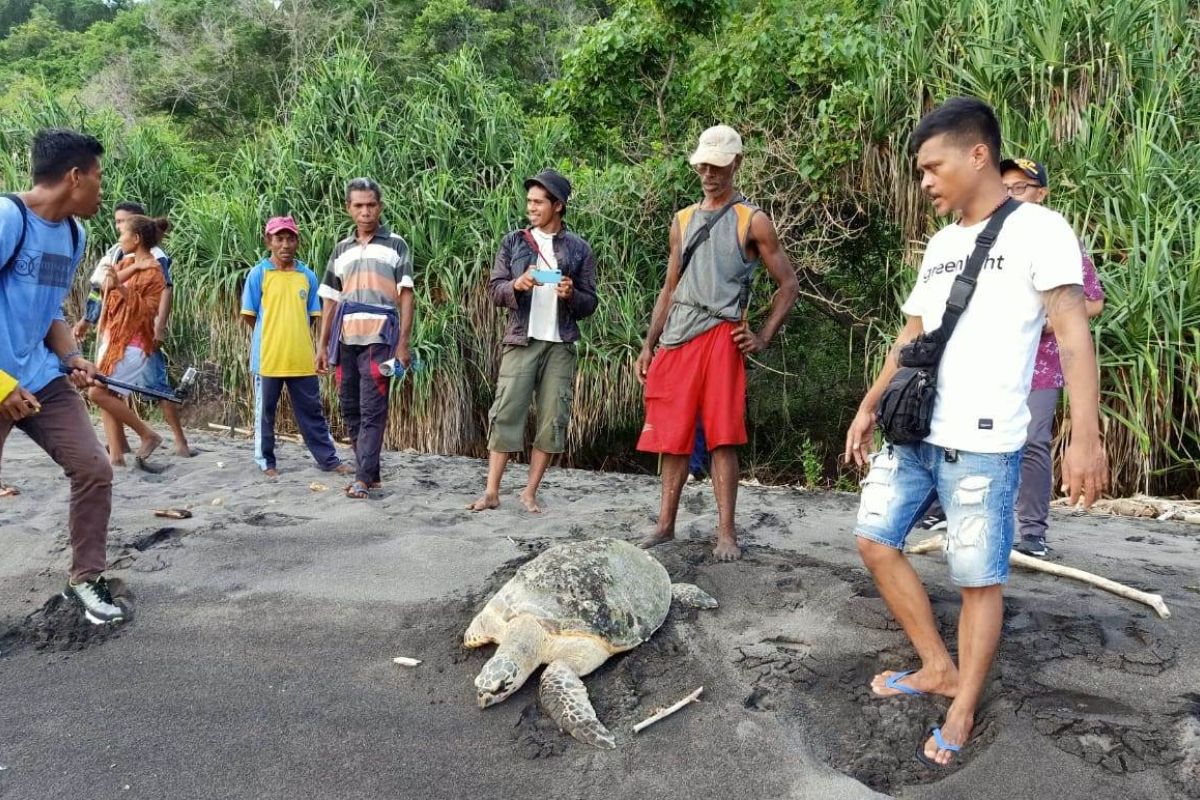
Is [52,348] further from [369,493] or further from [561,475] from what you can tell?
[561,475]

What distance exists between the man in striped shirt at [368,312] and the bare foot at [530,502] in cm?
94

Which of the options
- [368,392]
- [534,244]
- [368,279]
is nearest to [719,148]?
[534,244]

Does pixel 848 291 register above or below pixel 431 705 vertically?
above

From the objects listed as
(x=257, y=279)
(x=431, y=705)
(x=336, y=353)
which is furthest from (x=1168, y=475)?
(x=257, y=279)

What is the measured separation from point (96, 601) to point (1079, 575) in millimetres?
3593

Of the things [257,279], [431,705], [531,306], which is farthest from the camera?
[257,279]

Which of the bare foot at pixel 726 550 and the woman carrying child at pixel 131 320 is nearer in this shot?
the bare foot at pixel 726 550

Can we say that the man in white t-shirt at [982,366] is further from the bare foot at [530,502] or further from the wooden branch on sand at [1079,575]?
the bare foot at [530,502]

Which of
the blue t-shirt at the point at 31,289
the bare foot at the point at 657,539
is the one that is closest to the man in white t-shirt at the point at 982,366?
the bare foot at the point at 657,539

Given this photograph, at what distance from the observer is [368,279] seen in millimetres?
4707

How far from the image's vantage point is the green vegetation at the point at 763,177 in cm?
486

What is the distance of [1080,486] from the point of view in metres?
1.87

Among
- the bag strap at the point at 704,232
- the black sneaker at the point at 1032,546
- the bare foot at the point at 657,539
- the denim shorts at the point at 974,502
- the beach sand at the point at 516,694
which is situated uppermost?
the bag strap at the point at 704,232

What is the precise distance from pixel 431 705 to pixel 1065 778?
1689 millimetres
